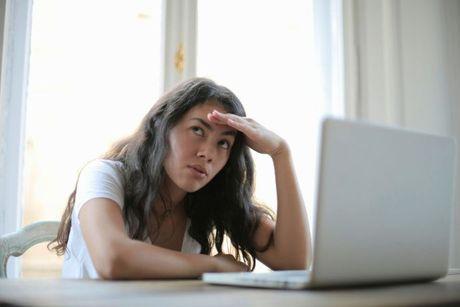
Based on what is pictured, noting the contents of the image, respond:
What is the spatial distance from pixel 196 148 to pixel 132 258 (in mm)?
438

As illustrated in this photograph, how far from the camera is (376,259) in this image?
2.49 feet

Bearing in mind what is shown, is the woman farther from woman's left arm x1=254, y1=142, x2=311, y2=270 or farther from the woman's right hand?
the woman's right hand

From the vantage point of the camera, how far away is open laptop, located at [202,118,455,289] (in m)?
0.69

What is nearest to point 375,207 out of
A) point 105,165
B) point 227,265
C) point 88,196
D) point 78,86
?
point 227,265

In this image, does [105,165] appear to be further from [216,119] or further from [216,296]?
[216,296]

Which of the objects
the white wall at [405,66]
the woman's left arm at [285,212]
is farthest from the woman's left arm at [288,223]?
the white wall at [405,66]

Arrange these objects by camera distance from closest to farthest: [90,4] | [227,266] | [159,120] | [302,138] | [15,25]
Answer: [227,266]
[159,120]
[15,25]
[90,4]
[302,138]

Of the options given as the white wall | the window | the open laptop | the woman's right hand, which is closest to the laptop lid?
the open laptop

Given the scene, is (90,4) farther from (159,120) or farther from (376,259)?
(376,259)

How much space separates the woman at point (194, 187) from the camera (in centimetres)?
144

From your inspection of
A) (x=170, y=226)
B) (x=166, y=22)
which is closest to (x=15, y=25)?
(x=166, y=22)

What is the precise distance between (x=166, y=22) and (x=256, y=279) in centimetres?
177

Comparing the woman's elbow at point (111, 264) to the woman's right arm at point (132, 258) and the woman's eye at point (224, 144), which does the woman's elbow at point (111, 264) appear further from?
the woman's eye at point (224, 144)

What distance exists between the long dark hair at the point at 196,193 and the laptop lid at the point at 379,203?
2.44ft
